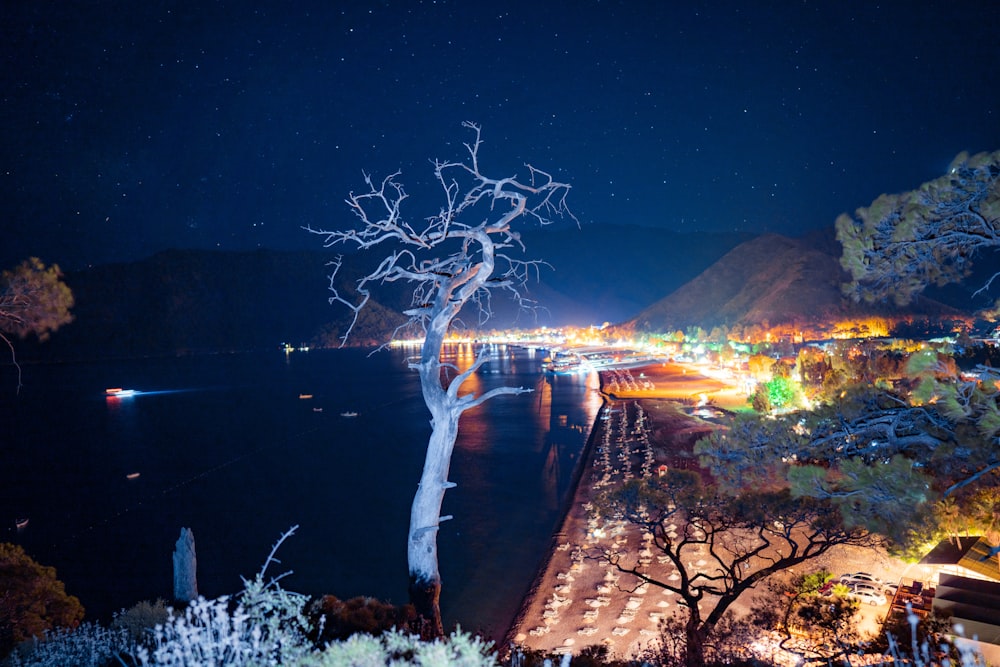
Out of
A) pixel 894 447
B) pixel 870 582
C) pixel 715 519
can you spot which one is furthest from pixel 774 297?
pixel 894 447

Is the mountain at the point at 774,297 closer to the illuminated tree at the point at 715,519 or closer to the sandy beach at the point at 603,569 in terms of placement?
the sandy beach at the point at 603,569

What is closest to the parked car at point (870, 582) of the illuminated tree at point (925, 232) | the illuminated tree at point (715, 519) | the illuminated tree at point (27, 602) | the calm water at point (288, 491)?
the illuminated tree at point (715, 519)

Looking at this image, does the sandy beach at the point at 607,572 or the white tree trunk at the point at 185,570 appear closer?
the white tree trunk at the point at 185,570

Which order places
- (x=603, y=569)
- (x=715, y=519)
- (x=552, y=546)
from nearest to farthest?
(x=715, y=519)
(x=603, y=569)
(x=552, y=546)

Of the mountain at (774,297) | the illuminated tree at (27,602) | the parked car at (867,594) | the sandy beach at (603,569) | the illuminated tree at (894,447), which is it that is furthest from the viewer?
the mountain at (774,297)

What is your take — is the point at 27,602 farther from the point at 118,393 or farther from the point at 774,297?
the point at 774,297
